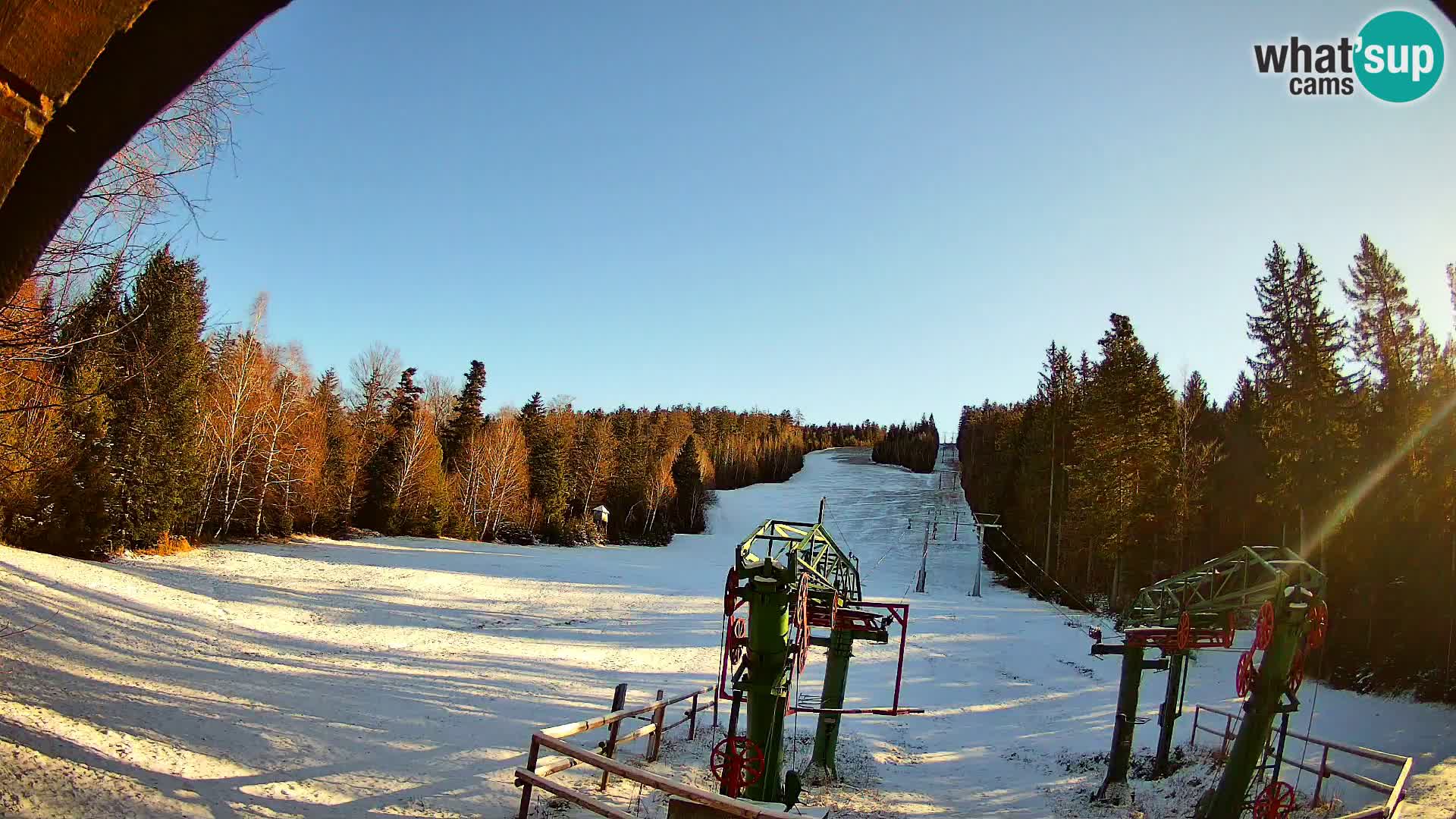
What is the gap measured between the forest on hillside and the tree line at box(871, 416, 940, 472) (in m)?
84.0

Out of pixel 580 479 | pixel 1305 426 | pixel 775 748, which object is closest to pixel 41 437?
pixel 775 748

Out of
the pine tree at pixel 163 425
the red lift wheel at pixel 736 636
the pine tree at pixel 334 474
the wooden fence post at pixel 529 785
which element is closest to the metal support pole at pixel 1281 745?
the red lift wheel at pixel 736 636

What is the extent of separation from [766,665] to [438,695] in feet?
30.6

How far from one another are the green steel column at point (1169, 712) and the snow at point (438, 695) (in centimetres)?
41

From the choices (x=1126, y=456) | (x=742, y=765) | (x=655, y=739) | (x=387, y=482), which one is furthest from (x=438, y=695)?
(x=387, y=482)

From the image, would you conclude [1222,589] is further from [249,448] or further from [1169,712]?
[249,448]

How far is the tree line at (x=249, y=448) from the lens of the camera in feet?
22.1

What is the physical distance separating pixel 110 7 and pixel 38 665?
15.5 meters

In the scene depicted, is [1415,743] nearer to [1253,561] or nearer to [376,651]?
[1253,561]

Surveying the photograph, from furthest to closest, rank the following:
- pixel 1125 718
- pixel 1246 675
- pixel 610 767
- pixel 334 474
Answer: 1. pixel 334 474
2. pixel 1125 718
3. pixel 1246 675
4. pixel 610 767

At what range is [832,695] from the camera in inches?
645

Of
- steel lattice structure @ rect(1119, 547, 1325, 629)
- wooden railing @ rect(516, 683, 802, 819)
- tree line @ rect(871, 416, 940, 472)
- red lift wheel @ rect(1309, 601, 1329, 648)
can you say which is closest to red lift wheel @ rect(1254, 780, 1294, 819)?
red lift wheel @ rect(1309, 601, 1329, 648)

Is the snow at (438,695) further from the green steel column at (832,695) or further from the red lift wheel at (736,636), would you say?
the red lift wheel at (736,636)

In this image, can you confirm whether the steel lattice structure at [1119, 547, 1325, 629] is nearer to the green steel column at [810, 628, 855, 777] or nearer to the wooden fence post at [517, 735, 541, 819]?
the green steel column at [810, 628, 855, 777]
